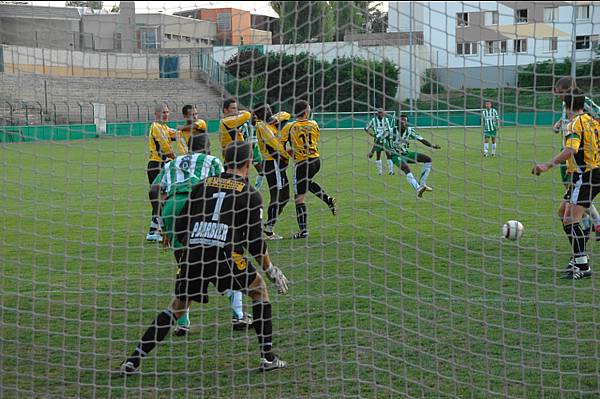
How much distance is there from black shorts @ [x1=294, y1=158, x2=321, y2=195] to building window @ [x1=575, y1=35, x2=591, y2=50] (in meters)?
5.36

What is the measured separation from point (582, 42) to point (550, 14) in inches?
17.9

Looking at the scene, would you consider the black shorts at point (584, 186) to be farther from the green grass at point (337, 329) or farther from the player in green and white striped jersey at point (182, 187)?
the player in green and white striped jersey at point (182, 187)

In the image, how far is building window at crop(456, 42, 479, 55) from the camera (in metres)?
5.71

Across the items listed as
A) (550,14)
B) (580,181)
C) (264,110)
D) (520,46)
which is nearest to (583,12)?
(550,14)

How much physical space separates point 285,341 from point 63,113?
697 cm

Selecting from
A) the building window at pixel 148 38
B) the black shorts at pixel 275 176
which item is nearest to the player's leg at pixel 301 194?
the black shorts at pixel 275 176

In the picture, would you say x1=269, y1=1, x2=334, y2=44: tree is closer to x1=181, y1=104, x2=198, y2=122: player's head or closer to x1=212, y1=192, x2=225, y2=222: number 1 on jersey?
x1=212, y1=192, x2=225, y2=222: number 1 on jersey

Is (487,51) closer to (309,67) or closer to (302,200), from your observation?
(309,67)

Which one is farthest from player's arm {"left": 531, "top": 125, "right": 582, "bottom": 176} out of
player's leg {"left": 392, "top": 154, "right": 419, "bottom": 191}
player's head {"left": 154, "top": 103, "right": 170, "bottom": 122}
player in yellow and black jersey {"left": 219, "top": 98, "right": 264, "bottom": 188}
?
player's leg {"left": 392, "top": 154, "right": 419, "bottom": 191}

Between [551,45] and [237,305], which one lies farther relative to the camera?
[237,305]

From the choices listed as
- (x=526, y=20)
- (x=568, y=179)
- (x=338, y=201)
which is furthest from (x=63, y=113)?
(x=526, y=20)

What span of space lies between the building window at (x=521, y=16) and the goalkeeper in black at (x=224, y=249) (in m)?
2.11

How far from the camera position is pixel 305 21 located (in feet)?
18.6

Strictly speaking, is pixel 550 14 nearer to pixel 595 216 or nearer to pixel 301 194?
pixel 595 216
